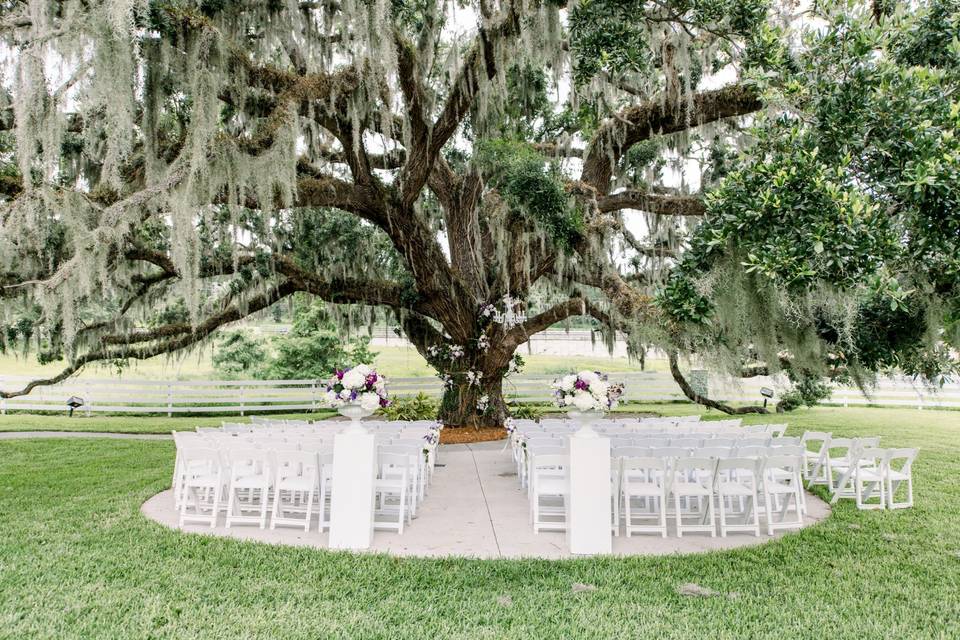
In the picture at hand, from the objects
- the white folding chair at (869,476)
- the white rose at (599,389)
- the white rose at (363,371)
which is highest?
the white rose at (363,371)

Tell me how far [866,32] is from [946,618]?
344cm

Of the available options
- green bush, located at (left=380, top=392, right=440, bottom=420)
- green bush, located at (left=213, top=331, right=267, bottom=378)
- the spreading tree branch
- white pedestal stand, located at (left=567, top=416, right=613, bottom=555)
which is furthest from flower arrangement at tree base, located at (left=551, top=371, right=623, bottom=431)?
green bush, located at (left=213, top=331, right=267, bottom=378)

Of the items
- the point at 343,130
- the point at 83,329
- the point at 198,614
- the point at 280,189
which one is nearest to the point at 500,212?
the point at 343,130

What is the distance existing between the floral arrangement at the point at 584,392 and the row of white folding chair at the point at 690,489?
0.53 meters

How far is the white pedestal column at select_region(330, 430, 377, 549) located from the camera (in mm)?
4684

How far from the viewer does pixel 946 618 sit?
342cm

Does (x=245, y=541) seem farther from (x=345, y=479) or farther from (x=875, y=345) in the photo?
(x=875, y=345)

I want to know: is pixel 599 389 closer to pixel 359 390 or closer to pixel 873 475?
pixel 359 390

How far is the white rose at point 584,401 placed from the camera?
15.7 feet

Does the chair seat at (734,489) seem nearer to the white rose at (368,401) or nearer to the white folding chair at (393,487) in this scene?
the white folding chair at (393,487)

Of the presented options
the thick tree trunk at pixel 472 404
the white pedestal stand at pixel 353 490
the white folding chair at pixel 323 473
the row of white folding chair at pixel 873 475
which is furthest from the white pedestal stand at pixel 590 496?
the thick tree trunk at pixel 472 404

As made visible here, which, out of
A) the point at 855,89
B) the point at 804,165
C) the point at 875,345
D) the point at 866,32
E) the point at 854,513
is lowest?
the point at 854,513

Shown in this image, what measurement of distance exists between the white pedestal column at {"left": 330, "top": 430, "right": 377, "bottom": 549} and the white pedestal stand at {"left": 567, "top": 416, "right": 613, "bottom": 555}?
1588 millimetres

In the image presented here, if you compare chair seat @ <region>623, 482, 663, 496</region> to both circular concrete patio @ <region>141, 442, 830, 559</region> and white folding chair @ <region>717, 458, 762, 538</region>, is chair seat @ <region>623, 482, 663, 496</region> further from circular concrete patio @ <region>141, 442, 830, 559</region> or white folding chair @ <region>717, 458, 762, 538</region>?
white folding chair @ <region>717, 458, 762, 538</region>
